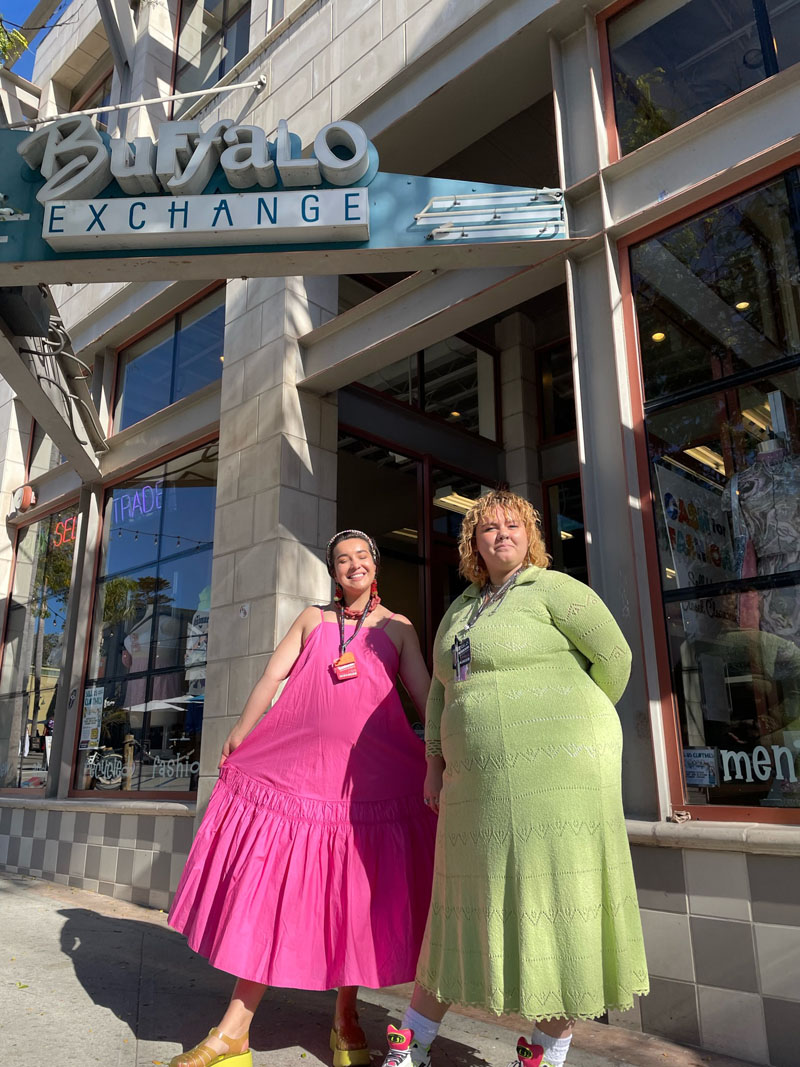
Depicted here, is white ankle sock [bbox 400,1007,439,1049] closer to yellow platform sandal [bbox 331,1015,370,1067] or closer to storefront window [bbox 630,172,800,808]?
yellow platform sandal [bbox 331,1015,370,1067]

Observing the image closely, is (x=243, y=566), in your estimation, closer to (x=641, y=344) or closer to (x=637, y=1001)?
(x=641, y=344)

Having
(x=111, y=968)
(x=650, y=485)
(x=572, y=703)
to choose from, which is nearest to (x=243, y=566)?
(x=111, y=968)

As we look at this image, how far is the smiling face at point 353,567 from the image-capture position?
3445mm

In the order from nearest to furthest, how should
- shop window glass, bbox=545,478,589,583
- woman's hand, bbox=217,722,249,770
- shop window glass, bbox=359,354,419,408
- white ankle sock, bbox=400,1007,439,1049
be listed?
1. white ankle sock, bbox=400,1007,439,1049
2. woman's hand, bbox=217,722,249,770
3. shop window glass, bbox=359,354,419,408
4. shop window glass, bbox=545,478,589,583

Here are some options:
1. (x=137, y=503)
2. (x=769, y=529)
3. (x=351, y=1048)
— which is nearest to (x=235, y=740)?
(x=351, y=1048)

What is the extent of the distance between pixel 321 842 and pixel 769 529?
2471mm

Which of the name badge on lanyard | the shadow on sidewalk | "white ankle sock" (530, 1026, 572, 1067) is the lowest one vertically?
the shadow on sidewalk

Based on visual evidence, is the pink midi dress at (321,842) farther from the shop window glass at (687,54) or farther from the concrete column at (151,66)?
the concrete column at (151,66)

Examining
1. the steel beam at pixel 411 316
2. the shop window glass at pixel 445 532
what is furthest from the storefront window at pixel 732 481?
the shop window glass at pixel 445 532

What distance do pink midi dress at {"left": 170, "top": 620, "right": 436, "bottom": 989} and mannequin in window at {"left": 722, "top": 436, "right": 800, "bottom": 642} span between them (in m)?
1.73

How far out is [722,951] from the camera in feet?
10.9

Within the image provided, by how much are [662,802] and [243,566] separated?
364cm

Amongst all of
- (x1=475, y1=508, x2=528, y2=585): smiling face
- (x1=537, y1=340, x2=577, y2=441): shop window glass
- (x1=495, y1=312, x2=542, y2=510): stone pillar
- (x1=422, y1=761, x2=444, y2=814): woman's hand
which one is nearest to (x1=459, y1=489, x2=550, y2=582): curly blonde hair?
(x1=475, y1=508, x2=528, y2=585): smiling face

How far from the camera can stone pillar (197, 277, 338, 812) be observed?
600cm
